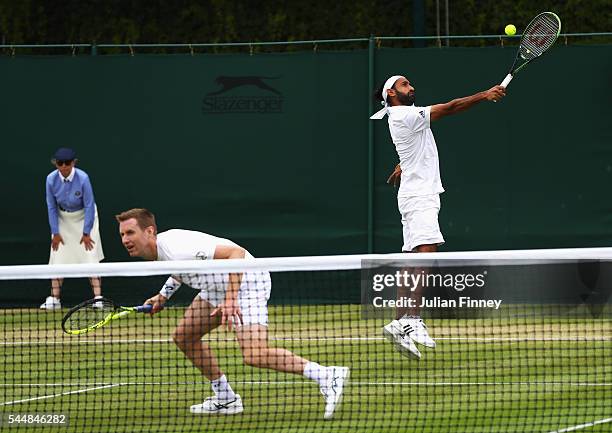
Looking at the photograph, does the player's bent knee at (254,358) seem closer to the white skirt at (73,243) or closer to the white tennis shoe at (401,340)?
the white tennis shoe at (401,340)

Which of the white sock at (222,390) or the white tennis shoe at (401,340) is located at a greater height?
the white tennis shoe at (401,340)

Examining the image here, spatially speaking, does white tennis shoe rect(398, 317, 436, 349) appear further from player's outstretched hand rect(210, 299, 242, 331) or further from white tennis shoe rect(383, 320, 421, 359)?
player's outstretched hand rect(210, 299, 242, 331)

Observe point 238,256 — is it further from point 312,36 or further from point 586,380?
point 312,36

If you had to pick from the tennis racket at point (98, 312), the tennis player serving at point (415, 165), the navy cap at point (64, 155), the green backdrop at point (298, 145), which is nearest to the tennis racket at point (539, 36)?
the tennis player serving at point (415, 165)

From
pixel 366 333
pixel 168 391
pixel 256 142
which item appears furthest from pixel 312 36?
pixel 168 391

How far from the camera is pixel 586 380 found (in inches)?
302

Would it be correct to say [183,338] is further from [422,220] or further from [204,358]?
[422,220]

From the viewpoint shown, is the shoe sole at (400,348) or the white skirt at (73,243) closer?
the shoe sole at (400,348)

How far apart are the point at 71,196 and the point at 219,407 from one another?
499 cm

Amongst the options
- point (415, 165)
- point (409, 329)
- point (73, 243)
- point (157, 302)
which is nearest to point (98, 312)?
point (157, 302)

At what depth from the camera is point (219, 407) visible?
711 centimetres

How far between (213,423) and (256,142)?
5428 millimetres

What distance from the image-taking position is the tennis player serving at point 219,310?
6.91 metres

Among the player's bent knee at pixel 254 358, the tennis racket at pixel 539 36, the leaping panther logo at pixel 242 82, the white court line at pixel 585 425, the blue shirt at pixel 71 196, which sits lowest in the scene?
the white court line at pixel 585 425
